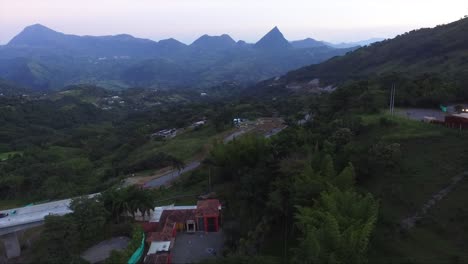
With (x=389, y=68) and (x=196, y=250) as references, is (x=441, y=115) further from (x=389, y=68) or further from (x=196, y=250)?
(x=389, y=68)

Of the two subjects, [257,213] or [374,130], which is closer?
[257,213]

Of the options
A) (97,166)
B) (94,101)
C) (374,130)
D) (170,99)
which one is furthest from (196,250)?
(170,99)

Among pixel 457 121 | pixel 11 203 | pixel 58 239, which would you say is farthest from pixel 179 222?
pixel 11 203

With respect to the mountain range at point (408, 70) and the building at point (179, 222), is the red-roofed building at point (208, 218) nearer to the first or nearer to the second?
the building at point (179, 222)

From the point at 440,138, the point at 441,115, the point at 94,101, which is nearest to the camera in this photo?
the point at 440,138

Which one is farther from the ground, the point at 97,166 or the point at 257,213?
the point at 257,213

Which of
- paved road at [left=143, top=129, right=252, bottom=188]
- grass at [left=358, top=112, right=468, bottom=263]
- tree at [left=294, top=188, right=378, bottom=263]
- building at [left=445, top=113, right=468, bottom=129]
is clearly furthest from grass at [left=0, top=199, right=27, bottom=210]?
building at [left=445, top=113, right=468, bottom=129]

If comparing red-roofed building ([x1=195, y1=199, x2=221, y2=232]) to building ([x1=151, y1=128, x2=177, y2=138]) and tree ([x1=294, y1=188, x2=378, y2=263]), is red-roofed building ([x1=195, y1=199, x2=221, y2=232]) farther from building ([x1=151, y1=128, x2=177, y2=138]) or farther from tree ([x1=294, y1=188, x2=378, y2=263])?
building ([x1=151, y1=128, x2=177, y2=138])

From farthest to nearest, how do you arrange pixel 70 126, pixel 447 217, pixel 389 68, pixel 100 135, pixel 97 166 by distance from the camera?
1. pixel 70 126
2. pixel 389 68
3. pixel 100 135
4. pixel 97 166
5. pixel 447 217
